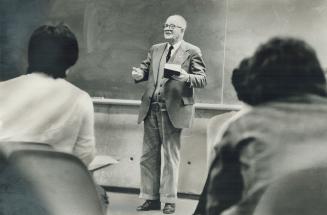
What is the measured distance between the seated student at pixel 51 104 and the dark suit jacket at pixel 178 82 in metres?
0.42

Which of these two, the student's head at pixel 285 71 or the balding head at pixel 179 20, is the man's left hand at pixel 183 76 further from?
the student's head at pixel 285 71

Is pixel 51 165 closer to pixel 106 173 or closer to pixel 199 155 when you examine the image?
pixel 106 173

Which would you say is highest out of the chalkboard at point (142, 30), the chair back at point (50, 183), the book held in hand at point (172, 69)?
the chalkboard at point (142, 30)

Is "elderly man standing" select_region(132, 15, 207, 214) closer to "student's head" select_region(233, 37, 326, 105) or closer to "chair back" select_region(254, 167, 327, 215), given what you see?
"student's head" select_region(233, 37, 326, 105)

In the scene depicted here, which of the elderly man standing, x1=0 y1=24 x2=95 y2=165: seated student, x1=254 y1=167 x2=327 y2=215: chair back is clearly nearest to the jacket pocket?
the elderly man standing

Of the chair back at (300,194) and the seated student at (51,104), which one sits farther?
the seated student at (51,104)

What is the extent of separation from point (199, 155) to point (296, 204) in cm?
69

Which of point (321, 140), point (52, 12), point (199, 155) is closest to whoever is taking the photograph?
point (321, 140)

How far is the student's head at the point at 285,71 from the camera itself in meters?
4.02

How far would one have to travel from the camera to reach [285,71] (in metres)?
4.03

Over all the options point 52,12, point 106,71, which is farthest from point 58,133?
point 52,12

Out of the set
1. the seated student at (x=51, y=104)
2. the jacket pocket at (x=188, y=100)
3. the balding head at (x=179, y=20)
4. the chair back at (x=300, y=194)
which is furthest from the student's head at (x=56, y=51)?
the chair back at (x=300, y=194)

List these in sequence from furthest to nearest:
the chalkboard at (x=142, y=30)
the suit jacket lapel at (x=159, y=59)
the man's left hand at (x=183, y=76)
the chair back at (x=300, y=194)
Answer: the suit jacket lapel at (x=159, y=59)
the man's left hand at (x=183, y=76)
the chalkboard at (x=142, y=30)
the chair back at (x=300, y=194)

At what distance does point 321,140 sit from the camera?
400 cm
